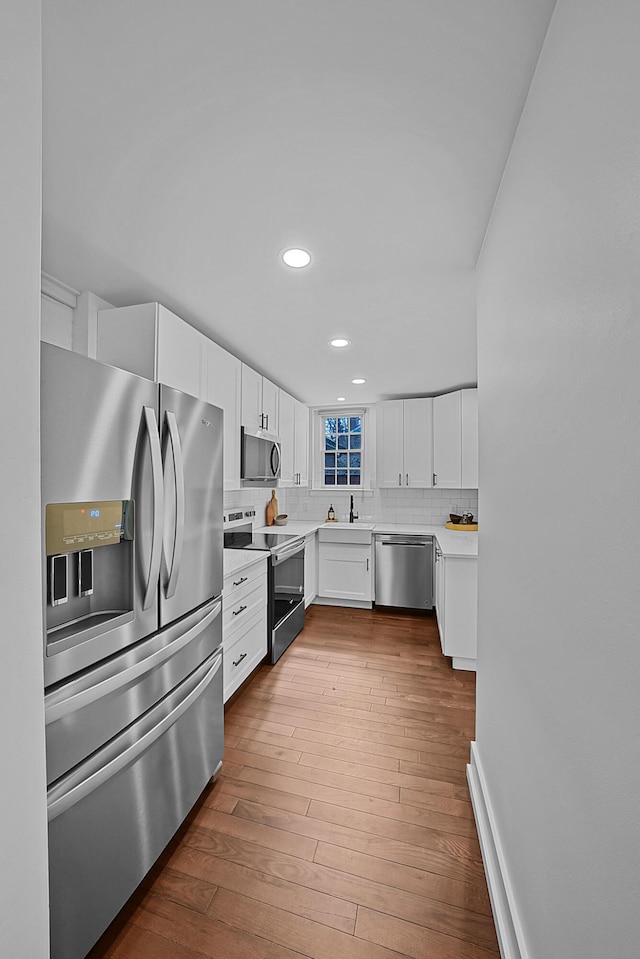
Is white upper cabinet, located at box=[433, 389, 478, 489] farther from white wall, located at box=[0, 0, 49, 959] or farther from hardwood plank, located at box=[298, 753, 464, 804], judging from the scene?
white wall, located at box=[0, 0, 49, 959]

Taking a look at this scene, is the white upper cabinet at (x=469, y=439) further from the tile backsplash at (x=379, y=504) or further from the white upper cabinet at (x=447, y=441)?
the tile backsplash at (x=379, y=504)

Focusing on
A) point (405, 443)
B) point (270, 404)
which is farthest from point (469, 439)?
point (270, 404)

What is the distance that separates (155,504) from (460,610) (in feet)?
8.48

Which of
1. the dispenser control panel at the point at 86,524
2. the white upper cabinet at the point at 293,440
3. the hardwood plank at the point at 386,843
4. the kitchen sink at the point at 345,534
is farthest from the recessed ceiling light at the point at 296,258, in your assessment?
the kitchen sink at the point at 345,534

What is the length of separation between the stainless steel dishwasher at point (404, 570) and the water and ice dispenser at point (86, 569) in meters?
3.41

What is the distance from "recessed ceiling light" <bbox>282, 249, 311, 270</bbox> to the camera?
5.79ft

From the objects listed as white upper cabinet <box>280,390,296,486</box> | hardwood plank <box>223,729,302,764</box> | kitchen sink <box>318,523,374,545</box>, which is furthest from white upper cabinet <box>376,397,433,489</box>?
hardwood plank <box>223,729,302,764</box>

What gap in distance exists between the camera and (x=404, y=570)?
4391mm

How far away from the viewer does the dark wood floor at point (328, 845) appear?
49.4 inches

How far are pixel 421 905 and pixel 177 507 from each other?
1590 mm

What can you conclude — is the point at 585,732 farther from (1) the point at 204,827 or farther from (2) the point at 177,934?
(1) the point at 204,827

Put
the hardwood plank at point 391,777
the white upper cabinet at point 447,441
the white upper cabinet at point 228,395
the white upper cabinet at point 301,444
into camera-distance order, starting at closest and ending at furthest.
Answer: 1. the hardwood plank at point 391,777
2. the white upper cabinet at point 228,395
3. the white upper cabinet at point 447,441
4. the white upper cabinet at point 301,444

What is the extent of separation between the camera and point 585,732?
0.71 m

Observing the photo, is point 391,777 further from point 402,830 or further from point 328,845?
point 328,845
